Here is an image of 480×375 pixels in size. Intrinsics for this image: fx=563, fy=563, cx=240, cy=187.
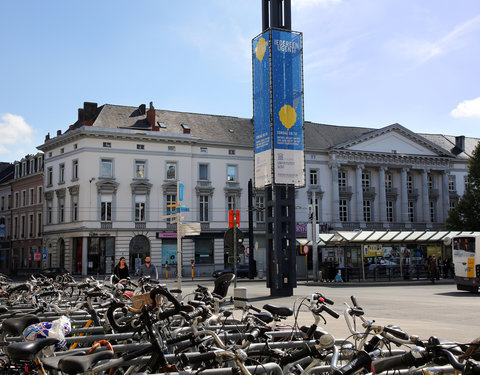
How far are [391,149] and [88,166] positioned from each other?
Answer: 3416 centimetres

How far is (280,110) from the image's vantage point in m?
23.6

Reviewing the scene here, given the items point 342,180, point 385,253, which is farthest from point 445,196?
point 385,253

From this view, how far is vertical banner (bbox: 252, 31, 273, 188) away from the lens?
23656 millimetres

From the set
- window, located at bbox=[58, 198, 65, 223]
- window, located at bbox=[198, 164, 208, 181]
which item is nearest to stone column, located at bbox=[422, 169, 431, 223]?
window, located at bbox=[198, 164, 208, 181]

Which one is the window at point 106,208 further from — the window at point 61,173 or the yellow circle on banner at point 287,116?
the yellow circle on banner at point 287,116

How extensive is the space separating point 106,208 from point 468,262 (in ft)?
109

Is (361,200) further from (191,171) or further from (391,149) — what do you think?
(191,171)

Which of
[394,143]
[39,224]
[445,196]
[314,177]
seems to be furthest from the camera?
[445,196]

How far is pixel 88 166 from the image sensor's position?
50.5 m

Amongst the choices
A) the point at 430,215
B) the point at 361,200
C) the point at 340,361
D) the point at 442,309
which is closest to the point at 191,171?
the point at 361,200

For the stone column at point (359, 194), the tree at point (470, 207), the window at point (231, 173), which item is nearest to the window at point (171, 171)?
the window at point (231, 173)

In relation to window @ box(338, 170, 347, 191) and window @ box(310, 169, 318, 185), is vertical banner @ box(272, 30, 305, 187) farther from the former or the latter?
window @ box(338, 170, 347, 191)

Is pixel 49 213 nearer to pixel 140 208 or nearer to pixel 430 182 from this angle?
pixel 140 208

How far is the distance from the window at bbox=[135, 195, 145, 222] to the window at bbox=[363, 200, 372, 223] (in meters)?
25.6
